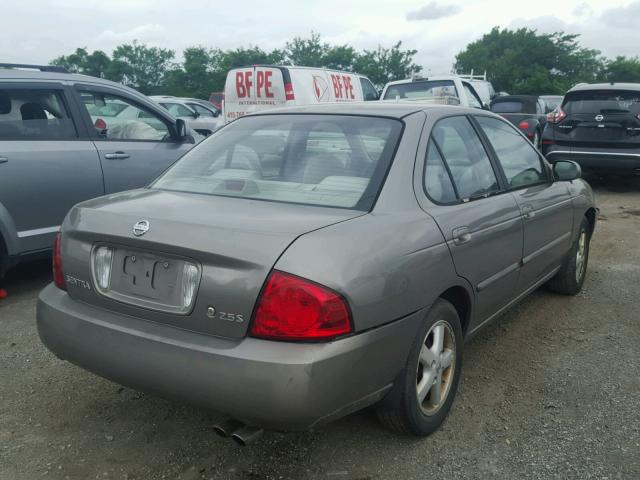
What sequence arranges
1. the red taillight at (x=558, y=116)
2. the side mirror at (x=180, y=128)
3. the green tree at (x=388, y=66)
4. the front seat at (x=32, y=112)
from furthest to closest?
the green tree at (x=388, y=66) → the red taillight at (x=558, y=116) → the side mirror at (x=180, y=128) → the front seat at (x=32, y=112)

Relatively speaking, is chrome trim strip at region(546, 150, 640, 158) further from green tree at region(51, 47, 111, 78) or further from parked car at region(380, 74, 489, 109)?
green tree at region(51, 47, 111, 78)

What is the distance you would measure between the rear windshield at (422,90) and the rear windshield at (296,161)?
28.6ft

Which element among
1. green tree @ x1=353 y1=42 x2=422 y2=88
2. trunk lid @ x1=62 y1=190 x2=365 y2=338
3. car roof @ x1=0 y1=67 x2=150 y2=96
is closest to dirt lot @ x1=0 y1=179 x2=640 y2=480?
trunk lid @ x1=62 y1=190 x2=365 y2=338

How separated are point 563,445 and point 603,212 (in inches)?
246

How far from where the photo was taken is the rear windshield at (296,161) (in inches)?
109

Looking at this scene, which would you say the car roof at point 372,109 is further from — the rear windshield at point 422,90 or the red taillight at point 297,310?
the rear windshield at point 422,90

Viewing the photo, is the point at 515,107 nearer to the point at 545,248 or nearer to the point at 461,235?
the point at 545,248

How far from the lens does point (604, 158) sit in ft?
30.3

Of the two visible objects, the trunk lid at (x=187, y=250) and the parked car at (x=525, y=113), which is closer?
the trunk lid at (x=187, y=250)

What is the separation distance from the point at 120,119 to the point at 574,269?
416cm

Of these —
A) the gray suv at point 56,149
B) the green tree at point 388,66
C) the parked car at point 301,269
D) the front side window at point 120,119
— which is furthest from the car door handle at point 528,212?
the green tree at point 388,66

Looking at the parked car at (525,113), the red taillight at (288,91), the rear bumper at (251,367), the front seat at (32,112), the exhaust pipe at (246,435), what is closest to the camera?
the rear bumper at (251,367)

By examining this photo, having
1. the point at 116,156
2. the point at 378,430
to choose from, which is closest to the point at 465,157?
the point at 378,430

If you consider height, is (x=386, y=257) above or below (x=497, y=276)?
above
